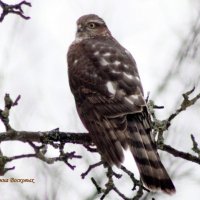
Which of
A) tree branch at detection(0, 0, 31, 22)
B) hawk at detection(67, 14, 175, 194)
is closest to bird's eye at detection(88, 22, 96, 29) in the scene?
hawk at detection(67, 14, 175, 194)

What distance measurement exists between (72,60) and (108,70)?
593 mm

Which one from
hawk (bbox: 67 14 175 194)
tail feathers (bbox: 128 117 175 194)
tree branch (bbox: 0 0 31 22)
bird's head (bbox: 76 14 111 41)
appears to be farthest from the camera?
bird's head (bbox: 76 14 111 41)

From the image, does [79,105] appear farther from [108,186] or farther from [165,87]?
[165,87]

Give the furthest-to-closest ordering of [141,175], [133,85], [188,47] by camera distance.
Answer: [188,47] < [133,85] < [141,175]

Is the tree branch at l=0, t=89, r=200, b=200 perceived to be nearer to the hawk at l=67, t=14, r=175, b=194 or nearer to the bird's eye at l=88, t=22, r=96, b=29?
the hawk at l=67, t=14, r=175, b=194

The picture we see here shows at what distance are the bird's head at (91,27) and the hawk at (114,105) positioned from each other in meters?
0.81

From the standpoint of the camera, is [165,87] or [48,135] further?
[165,87]

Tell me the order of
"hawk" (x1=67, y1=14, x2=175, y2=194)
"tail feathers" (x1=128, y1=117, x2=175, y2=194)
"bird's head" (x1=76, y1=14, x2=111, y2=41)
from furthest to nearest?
"bird's head" (x1=76, y1=14, x2=111, y2=41)
"hawk" (x1=67, y1=14, x2=175, y2=194)
"tail feathers" (x1=128, y1=117, x2=175, y2=194)

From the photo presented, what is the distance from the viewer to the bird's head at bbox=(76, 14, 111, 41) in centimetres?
700

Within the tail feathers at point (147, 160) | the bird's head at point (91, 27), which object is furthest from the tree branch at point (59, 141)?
the bird's head at point (91, 27)

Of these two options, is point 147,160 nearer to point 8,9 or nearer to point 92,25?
point 8,9

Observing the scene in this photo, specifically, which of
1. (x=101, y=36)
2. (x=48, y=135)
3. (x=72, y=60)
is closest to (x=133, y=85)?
(x=72, y=60)

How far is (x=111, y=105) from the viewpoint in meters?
4.91

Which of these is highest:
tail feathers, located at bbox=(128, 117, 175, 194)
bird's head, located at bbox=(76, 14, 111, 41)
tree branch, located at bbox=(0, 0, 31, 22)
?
tree branch, located at bbox=(0, 0, 31, 22)
